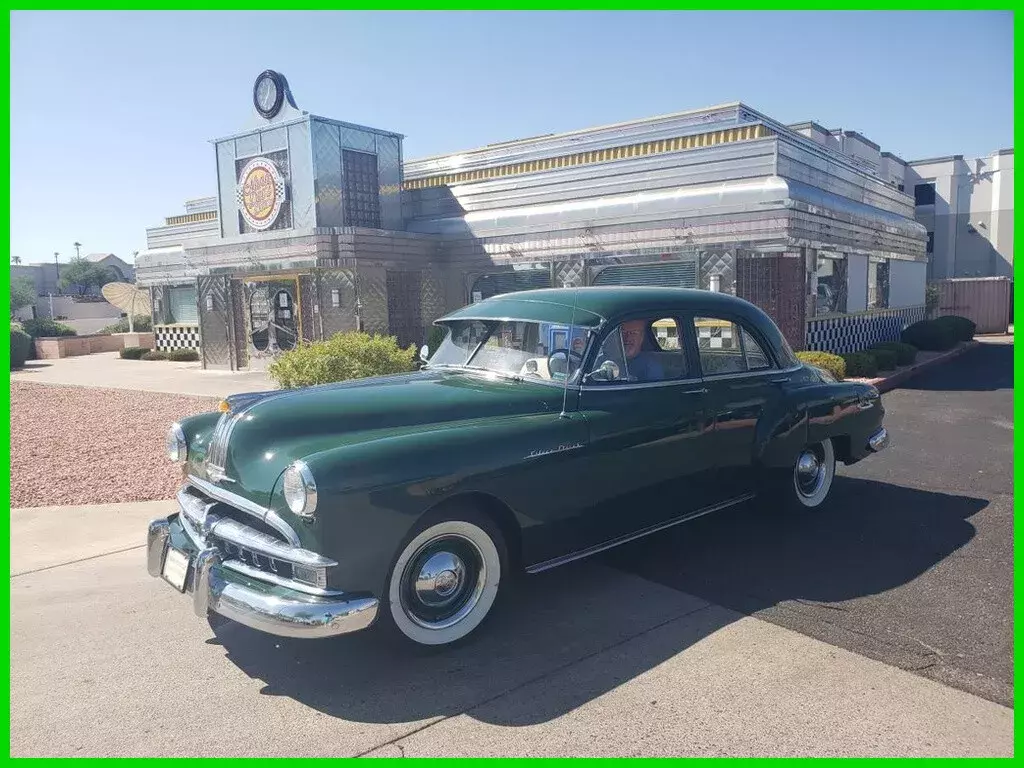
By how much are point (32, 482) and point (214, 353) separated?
11.3 m

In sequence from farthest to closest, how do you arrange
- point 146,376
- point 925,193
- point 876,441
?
point 925,193, point 146,376, point 876,441

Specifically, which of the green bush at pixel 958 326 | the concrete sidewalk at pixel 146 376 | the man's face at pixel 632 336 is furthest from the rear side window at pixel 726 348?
the green bush at pixel 958 326

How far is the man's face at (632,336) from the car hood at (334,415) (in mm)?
585

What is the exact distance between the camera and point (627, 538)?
14.2 ft

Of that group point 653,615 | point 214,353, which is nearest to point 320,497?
point 653,615

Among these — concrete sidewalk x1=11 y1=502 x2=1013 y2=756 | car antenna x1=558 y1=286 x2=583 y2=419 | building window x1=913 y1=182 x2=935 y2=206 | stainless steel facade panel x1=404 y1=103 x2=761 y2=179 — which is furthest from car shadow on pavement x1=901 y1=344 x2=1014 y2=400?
building window x1=913 y1=182 x2=935 y2=206

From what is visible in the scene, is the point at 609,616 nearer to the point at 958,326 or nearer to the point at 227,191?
the point at 227,191

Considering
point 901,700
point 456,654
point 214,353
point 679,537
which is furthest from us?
point 214,353

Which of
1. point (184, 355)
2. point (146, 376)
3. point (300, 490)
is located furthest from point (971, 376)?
point (184, 355)

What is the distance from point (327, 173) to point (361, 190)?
0.88m

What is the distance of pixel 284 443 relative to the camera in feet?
12.0

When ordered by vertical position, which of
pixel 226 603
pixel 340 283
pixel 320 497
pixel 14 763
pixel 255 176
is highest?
pixel 255 176

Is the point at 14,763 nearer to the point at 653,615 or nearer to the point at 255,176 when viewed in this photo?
the point at 653,615

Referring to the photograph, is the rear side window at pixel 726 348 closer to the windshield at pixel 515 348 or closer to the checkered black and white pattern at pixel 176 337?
the windshield at pixel 515 348
